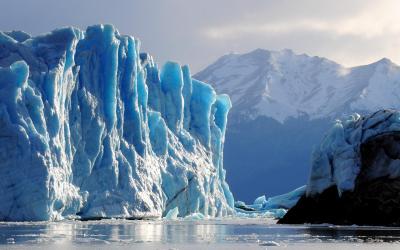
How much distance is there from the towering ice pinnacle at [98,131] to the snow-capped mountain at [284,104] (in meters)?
67.7

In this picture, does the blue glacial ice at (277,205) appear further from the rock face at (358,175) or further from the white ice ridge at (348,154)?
the rock face at (358,175)

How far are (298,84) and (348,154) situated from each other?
116798 mm

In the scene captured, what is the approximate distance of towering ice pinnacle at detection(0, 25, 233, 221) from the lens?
39250 millimetres

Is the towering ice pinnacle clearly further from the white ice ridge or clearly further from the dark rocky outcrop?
the dark rocky outcrop

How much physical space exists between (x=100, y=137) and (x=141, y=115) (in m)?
6.67

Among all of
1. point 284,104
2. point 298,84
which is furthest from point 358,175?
point 298,84

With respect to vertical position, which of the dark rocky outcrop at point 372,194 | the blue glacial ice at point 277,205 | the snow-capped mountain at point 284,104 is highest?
the snow-capped mountain at point 284,104

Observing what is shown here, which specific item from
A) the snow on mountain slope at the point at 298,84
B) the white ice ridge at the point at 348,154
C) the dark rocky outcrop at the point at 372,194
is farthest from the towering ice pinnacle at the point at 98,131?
the snow on mountain slope at the point at 298,84

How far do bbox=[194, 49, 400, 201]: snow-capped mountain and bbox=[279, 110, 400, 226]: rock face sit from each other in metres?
85.5

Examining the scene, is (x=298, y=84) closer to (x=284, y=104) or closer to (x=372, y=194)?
(x=284, y=104)

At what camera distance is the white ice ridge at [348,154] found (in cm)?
3872

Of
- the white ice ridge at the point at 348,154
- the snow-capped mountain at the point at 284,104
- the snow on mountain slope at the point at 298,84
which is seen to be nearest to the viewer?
the white ice ridge at the point at 348,154

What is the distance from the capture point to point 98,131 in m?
45.8

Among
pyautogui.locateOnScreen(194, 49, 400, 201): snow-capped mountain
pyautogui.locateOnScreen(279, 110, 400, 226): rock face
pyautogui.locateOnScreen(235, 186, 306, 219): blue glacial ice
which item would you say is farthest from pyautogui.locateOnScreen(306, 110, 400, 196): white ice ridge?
pyautogui.locateOnScreen(194, 49, 400, 201): snow-capped mountain
